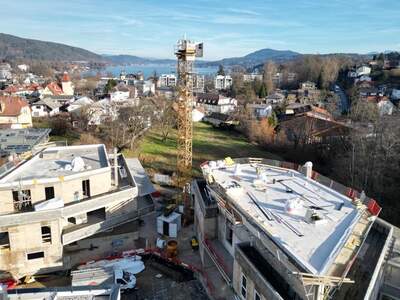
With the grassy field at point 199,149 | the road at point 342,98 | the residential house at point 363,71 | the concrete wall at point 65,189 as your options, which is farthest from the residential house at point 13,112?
the residential house at point 363,71

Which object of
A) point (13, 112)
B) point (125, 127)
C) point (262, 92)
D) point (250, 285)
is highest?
point (262, 92)

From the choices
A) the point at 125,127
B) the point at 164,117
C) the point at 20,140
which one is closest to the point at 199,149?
the point at 164,117

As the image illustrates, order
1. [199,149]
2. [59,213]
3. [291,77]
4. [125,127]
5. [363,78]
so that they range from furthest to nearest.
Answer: [291,77] → [363,78] → [199,149] → [125,127] → [59,213]

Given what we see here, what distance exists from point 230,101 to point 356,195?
87.6 metres

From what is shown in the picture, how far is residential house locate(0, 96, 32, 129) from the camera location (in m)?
61.8

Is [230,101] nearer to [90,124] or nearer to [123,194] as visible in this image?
[90,124]

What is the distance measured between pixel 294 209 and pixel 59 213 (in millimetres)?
15422

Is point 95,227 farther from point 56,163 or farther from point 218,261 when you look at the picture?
point 218,261

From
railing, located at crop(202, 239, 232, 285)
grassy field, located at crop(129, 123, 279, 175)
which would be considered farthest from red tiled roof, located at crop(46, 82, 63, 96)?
railing, located at crop(202, 239, 232, 285)

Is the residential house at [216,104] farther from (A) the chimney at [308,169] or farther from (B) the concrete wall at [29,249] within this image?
(B) the concrete wall at [29,249]

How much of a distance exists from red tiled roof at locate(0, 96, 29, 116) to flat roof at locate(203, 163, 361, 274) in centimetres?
5031

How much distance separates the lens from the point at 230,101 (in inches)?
4188

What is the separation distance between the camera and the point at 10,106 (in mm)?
62906

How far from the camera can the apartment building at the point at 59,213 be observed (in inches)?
899
